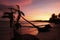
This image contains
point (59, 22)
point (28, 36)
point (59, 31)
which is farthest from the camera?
point (59, 22)

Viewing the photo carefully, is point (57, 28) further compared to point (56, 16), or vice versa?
point (56, 16)

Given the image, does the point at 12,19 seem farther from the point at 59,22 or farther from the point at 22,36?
the point at 59,22

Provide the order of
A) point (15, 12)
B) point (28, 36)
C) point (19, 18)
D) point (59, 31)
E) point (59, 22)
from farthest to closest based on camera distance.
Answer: point (59, 22), point (59, 31), point (19, 18), point (15, 12), point (28, 36)

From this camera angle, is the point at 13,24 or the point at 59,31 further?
the point at 59,31

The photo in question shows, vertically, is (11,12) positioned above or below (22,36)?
above

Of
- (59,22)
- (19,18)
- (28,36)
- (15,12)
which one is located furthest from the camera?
(59,22)

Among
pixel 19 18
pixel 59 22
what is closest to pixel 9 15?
pixel 19 18

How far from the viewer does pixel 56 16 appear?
7.10 meters

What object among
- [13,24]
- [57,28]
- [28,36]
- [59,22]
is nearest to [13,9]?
[13,24]

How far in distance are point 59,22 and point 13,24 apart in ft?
6.84

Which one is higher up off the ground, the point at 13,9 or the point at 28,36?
the point at 13,9

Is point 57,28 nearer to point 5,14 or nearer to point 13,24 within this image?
point 13,24


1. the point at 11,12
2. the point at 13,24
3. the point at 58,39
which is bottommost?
the point at 58,39

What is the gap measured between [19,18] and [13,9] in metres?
0.56
